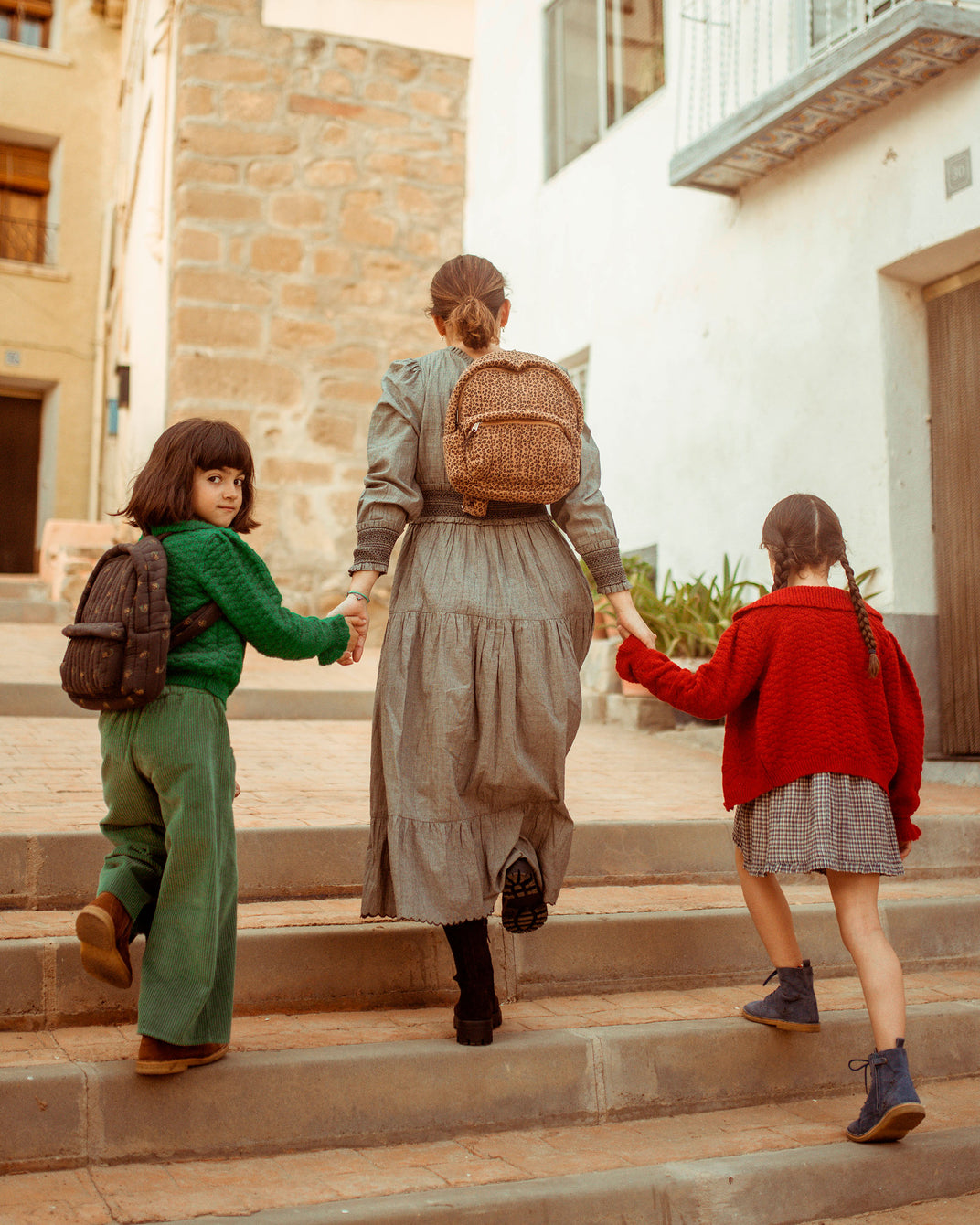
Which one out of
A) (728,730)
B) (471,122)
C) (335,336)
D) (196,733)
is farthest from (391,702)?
(471,122)

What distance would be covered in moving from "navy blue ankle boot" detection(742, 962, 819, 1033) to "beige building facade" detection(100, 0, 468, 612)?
626cm

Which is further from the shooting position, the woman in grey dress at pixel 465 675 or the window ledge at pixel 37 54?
the window ledge at pixel 37 54

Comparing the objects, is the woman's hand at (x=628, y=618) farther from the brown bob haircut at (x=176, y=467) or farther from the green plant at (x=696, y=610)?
the green plant at (x=696, y=610)

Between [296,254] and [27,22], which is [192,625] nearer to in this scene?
[296,254]

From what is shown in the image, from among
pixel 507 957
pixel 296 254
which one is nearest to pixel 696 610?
pixel 296 254

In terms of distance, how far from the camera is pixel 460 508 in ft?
9.14

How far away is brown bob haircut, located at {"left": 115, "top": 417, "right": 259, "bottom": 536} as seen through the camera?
250 centimetres

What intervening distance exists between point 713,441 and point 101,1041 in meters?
6.08

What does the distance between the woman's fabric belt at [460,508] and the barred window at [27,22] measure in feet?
53.2

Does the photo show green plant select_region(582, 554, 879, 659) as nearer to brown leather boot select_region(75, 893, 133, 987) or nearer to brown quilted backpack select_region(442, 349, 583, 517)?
brown quilted backpack select_region(442, 349, 583, 517)

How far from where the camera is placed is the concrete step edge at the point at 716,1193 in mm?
2168

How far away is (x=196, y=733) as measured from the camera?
241cm

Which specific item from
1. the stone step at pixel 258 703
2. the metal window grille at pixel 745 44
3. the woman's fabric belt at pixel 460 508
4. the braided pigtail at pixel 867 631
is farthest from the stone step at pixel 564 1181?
the metal window grille at pixel 745 44

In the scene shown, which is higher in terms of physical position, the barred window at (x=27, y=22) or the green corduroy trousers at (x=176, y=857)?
the barred window at (x=27, y=22)
